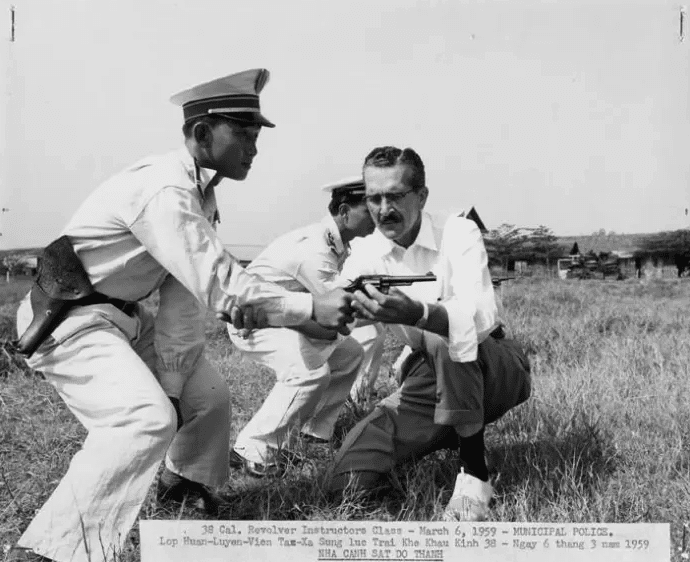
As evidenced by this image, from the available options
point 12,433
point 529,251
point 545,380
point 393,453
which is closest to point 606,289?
point 529,251

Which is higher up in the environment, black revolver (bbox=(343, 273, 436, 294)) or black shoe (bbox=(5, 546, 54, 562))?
black revolver (bbox=(343, 273, 436, 294))

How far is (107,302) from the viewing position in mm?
3631

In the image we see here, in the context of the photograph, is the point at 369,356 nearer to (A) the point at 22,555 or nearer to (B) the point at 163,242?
(B) the point at 163,242

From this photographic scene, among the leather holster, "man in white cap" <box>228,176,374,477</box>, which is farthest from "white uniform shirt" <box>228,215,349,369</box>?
the leather holster

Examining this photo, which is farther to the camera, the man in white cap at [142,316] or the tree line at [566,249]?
the tree line at [566,249]

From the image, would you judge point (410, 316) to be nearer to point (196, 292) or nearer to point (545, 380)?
point (196, 292)

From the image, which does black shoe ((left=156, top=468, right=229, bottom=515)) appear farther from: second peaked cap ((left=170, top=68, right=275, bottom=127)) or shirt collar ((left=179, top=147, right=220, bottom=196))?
second peaked cap ((left=170, top=68, right=275, bottom=127))

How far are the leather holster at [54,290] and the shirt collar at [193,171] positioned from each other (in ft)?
1.89

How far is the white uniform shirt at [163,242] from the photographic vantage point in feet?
11.1

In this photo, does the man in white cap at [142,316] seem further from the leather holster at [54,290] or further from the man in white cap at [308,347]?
the man in white cap at [308,347]

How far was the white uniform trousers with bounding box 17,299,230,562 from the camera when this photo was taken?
3133mm
